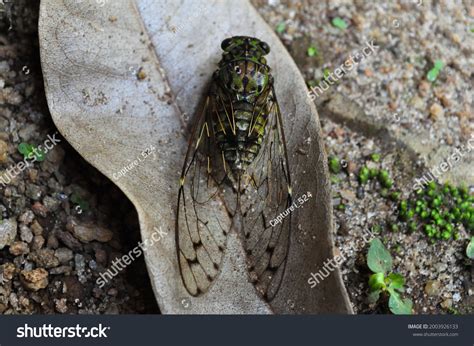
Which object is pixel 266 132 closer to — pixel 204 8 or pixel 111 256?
pixel 204 8

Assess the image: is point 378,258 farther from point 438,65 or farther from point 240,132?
point 438,65

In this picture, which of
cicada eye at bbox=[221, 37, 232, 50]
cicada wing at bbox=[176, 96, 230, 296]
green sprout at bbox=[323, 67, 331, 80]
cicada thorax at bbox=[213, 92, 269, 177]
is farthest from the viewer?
green sprout at bbox=[323, 67, 331, 80]

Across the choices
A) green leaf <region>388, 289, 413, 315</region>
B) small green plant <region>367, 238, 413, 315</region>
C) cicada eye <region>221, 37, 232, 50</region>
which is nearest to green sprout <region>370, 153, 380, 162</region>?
small green plant <region>367, 238, 413, 315</region>

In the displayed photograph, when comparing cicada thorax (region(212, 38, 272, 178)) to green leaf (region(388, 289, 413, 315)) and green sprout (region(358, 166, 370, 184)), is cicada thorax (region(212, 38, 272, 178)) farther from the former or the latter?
green leaf (region(388, 289, 413, 315))

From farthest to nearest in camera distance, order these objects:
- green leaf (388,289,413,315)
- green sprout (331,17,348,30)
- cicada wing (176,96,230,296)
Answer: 1. green sprout (331,17,348,30)
2. green leaf (388,289,413,315)
3. cicada wing (176,96,230,296)

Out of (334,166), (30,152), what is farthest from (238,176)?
(30,152)

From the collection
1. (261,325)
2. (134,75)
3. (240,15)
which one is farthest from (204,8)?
(261,325)

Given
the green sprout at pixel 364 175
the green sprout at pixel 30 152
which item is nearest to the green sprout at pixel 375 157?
the green sprout at pixel 364 175

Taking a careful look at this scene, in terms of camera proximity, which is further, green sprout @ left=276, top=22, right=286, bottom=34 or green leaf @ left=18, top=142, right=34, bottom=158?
green sprout @ left=276, top=22, right=286, bottom=34
